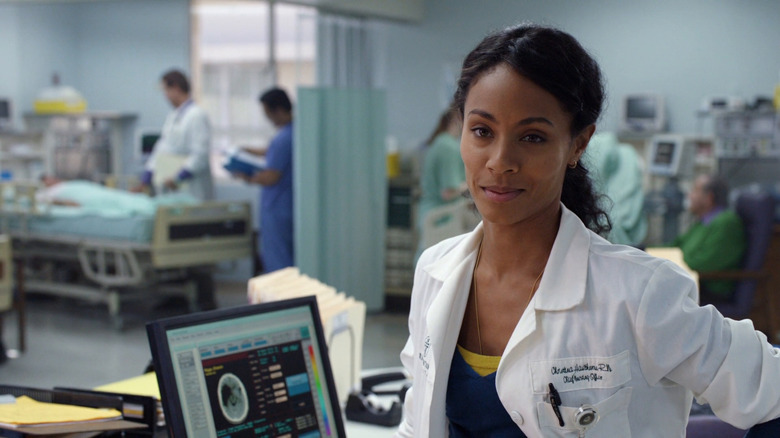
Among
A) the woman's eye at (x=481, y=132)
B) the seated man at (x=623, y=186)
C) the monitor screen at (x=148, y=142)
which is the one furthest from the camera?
the monitor screen at (x=148, y=142)

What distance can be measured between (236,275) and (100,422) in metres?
6.19

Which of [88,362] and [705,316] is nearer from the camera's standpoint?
[705,316]

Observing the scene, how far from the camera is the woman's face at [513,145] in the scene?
3.60 feet

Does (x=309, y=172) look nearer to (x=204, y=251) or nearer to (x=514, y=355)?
(x=204, y=251)

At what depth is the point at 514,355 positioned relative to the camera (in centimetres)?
112

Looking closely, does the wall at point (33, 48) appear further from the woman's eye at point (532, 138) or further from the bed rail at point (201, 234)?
the woman's eye at point (532, 138)

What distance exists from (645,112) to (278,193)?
3.07 metres

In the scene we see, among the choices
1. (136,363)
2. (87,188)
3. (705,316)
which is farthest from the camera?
(87,188)

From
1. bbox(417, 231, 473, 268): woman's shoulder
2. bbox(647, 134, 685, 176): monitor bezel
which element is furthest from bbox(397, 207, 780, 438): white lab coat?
bbox(647, 134, 685, 176): monitor bezel

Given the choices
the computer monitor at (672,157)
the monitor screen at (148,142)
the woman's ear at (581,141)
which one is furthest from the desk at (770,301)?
the monitor screen at (148,142)

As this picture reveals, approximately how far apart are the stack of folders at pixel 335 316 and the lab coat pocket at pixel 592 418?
2.78ft

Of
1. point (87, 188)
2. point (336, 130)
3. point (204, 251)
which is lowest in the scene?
point (204, 251)

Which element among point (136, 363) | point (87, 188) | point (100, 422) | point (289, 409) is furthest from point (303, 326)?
point (87, 188)

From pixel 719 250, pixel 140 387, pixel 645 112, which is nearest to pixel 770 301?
pixel 719 250
